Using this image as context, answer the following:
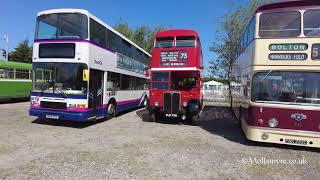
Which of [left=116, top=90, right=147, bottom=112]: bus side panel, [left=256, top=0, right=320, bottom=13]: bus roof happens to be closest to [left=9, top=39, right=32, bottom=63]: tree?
[left=116, top=90, right=147, bottom=112]: bus side panel

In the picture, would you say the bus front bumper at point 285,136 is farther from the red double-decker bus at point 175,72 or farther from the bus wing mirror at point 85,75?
the bus wing mirror at point 85,75

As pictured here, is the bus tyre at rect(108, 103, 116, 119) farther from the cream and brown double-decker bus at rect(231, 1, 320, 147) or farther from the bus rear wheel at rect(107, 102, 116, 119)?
the cream and brown double-decker bus at rect(231, 1, 320, 147)

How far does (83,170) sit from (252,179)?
336 cm

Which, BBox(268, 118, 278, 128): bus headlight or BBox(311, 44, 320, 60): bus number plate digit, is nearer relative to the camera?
BBox(311, 44, 320, 60): bus number plate digit

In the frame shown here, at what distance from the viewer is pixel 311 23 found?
311 inches

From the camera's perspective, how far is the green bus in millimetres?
18984

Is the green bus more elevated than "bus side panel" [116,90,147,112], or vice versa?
the green bus

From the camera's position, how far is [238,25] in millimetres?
27766

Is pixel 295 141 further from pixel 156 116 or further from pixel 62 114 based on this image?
pixel 62 114

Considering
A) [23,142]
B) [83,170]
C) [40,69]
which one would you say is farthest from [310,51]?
[40,69]

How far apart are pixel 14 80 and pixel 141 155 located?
52.5 ft

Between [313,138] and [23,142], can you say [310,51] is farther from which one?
[23,142]

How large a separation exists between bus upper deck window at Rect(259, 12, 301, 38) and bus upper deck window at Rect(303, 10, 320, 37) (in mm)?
173

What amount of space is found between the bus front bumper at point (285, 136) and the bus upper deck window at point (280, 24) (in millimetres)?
2655
